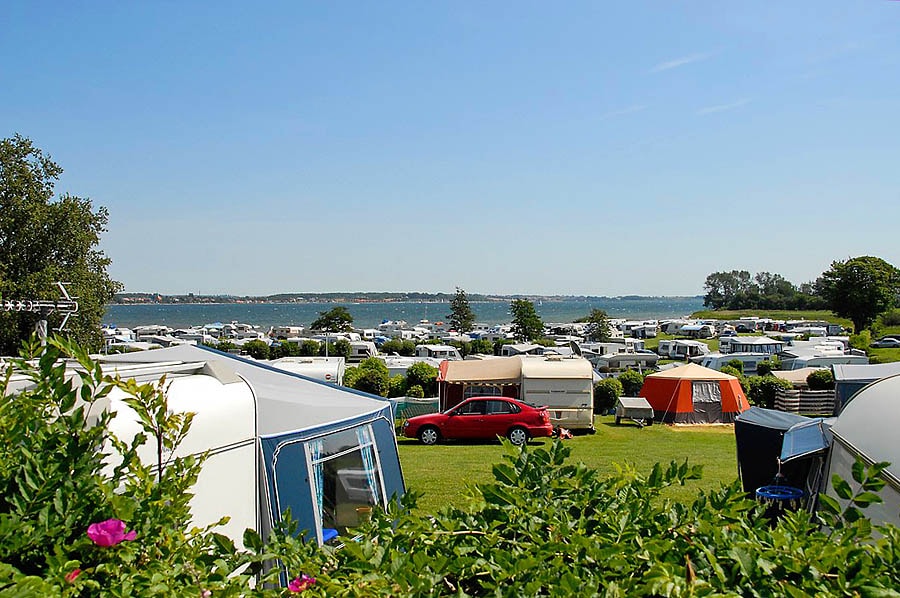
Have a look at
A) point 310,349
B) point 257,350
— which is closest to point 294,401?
point 257,350

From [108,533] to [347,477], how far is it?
4.87 meters

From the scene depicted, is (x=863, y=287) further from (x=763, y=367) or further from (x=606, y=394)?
(x=606, y=394)

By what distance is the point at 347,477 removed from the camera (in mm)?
6359

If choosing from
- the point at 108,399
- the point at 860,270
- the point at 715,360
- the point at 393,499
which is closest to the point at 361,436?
the point at 108,399

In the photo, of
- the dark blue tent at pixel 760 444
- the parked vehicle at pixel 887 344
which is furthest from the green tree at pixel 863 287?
the dark blue tent at pixel 760 444

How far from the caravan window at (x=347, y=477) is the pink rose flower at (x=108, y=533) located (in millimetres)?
4299

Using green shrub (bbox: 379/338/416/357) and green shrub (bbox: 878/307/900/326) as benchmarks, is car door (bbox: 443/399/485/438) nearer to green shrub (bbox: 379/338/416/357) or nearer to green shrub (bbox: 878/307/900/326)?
green shrub (bbox: 379/338/416/357)

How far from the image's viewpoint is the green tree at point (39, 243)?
17.1 m

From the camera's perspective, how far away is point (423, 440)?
14484 mm

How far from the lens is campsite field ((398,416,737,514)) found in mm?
9703

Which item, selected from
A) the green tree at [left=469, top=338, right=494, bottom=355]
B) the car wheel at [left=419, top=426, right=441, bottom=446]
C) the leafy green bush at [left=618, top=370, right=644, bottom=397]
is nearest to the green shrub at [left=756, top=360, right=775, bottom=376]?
the leafy green bush at [left=618, top=370, right=644, bottom=397]

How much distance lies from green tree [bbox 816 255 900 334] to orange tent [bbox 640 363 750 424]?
4139 cm

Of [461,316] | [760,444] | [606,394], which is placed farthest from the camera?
[461,316]

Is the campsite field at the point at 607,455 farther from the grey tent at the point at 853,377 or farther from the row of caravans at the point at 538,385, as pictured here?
the grey tent at the point at 853,377
